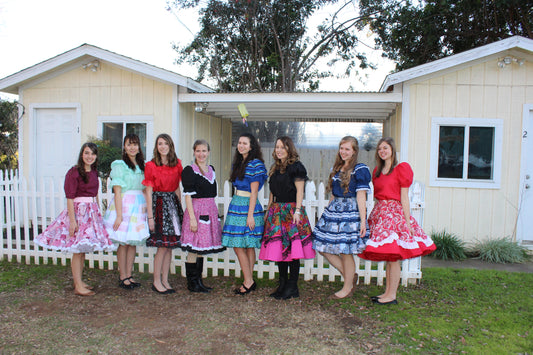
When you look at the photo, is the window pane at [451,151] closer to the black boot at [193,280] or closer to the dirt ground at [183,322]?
the dirt ground at [183,322]

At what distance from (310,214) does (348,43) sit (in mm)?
15146

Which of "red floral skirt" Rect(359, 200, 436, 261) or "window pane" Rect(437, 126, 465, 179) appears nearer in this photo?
"red floral skirt" Rect(359, 200, 436, 261)

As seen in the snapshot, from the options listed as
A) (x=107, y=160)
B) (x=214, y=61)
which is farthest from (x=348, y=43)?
(x=107, y=160)

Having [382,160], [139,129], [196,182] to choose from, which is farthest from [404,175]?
[139,129]

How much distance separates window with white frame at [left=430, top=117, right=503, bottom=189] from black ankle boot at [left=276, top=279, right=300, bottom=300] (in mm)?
3644

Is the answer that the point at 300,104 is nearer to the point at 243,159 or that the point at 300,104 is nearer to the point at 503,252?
the point at 243,159

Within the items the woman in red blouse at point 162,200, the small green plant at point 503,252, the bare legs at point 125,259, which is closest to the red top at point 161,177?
the woman in red blouse at point 162,200

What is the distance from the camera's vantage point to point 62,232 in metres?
4.17

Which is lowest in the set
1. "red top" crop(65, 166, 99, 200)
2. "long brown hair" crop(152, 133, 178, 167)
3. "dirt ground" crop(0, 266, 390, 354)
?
"dirt ground" crop(0, 266, 390, 354)

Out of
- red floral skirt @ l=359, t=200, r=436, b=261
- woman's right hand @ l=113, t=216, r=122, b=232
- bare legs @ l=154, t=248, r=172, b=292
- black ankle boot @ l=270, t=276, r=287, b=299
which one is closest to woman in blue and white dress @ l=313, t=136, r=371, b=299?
red floral skirt @ l=359, t=200, r=436, b=261

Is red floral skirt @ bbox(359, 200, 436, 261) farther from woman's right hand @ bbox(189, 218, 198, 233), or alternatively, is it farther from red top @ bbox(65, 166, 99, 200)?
red top @ bbox(65, 166, 99, 200)

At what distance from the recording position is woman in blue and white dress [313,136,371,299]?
12.6 ft

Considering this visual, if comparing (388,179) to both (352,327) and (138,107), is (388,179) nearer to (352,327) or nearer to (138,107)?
(352,327)

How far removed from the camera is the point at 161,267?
14.2 ft
